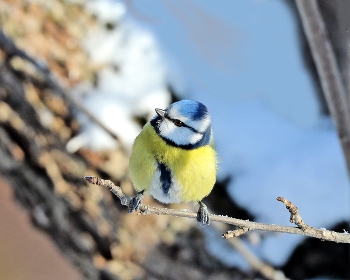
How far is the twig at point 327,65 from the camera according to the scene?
86 cm

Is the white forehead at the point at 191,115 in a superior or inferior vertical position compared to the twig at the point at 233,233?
superior

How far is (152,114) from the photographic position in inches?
46.8

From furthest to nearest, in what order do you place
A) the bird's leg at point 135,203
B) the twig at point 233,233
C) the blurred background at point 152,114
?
the blurred background at point 152,114, the bird's leg at point 135,203, the twig at point 233,233

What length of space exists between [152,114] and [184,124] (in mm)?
359

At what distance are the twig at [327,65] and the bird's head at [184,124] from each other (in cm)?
27

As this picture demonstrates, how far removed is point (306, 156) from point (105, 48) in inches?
24.1

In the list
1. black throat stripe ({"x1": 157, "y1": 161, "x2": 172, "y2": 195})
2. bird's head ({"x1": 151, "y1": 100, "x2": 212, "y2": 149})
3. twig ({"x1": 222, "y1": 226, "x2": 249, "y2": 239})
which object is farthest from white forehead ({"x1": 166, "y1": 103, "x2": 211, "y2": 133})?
twig ({"x1": 222, "y1": 226, "x2": 249, "y2": 239})

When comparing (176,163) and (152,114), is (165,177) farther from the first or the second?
(152,114)

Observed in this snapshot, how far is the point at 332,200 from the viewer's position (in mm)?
1119

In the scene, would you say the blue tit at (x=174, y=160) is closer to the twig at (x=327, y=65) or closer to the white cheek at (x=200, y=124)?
the white cheek at (x=200, y=124)

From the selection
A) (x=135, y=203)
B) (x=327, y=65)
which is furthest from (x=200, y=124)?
(x=327, y=65)

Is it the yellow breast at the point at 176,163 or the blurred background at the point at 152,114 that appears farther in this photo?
the blurred background at the point at 152,114

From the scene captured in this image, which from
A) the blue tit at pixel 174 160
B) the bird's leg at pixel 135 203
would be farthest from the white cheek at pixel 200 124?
the bird's leg at pixel 135 203

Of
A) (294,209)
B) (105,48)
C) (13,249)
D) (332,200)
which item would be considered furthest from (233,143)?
(13,249)
